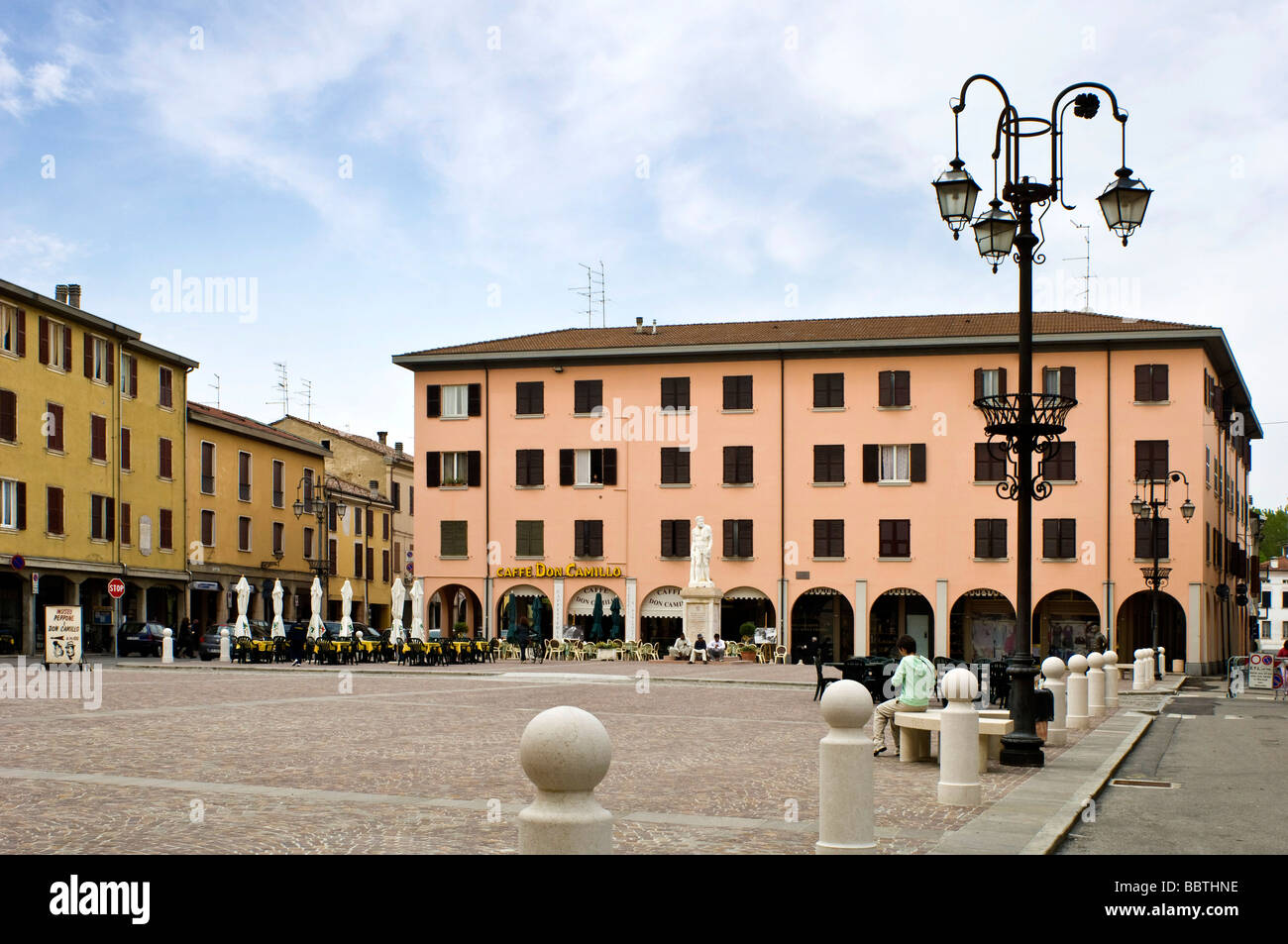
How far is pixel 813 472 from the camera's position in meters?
52.2

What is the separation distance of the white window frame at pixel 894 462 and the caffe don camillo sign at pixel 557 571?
10.6 m

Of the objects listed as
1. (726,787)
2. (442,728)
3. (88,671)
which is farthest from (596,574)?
(726,787)

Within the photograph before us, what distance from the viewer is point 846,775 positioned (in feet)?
24.5

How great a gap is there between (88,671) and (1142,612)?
3724 centimetres

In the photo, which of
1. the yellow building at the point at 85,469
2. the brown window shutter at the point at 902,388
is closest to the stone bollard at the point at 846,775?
the yellow building at the point at 85,469

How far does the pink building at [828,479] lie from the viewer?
4919cm

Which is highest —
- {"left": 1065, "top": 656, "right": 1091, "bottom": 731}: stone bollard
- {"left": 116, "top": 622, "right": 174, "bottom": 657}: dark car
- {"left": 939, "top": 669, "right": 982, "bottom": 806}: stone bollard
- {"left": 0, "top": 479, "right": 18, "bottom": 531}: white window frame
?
{"left": 0, "top": 479, "right": 18, "bottom": 531}: white window frame

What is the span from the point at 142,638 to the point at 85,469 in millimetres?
6496

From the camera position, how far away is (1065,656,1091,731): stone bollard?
19.6m

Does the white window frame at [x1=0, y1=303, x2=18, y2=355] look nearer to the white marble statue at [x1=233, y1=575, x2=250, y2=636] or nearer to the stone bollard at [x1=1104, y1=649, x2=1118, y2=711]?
the white marble statue at [x1=233, y1=575, x2=250, y2=636]

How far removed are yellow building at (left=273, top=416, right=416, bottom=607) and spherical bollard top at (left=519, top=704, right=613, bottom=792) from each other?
72.3 m

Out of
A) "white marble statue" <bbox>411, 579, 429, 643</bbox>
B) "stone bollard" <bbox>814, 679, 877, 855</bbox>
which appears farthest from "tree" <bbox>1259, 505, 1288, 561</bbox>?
"stone bollard" <bbox>814, 679, 877, 855</bbox>

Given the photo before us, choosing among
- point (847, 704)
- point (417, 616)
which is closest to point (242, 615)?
point (417, 616)
